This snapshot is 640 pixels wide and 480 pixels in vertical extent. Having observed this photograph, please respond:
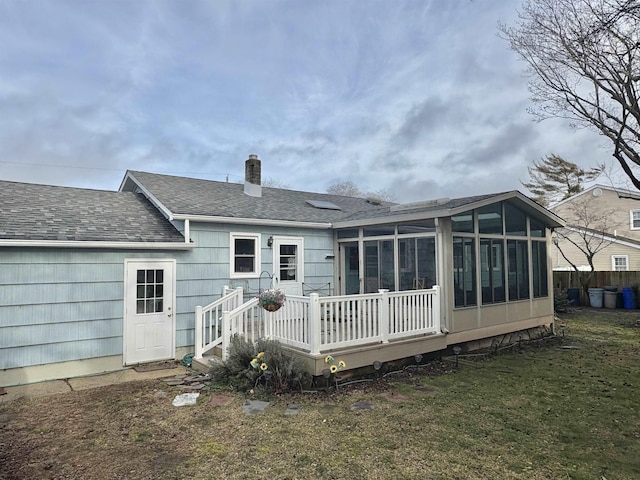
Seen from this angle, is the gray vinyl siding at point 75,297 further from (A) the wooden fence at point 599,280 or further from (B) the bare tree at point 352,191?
(B) the bare tree at point 352,191

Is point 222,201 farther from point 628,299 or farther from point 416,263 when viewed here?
point 628,299

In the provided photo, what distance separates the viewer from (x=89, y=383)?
6.01 meters

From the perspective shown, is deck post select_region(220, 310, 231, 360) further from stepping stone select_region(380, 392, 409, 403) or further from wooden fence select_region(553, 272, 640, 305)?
wooden fence select_region(553, 272, 640, 305)

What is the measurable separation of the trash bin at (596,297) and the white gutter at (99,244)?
51.6ft

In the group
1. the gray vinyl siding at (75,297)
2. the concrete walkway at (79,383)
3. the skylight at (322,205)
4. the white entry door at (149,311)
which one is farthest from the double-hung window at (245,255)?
the skylight at (322,205)

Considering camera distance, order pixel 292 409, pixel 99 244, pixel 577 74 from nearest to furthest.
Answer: pixel 292 409, pixel 99 244, pixel 577 74

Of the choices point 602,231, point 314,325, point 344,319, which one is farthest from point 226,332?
point 602,231

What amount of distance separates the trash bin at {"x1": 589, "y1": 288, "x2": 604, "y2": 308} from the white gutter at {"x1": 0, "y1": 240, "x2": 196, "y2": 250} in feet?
51.6

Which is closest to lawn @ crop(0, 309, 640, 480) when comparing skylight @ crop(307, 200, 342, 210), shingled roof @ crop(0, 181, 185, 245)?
shingled roof @ crop(0, 181, 185, 245)

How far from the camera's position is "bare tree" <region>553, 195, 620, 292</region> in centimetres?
1814

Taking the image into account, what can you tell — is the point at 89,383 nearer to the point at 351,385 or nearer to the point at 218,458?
the point at 218,458

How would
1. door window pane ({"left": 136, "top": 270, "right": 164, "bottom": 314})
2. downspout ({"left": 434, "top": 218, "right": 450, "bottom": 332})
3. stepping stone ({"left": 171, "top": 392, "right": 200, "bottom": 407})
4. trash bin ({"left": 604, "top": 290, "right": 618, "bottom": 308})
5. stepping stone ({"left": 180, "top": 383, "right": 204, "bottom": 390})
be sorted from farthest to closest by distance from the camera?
trash bin ({"left": 604, "top": 290, "right": 618, "bottom": 308}) → downspout ({"left": 434, "top": 218, "right": 450, "bottom": 332}) → door window pane ({"left": 136, "top": 270, "right": 164, "bottom": 314}) → stepping stone ({"left": 180, "top": 383, "right": 204, "bottom": 390}) → stepping stone ({"left": 171, "top": 392, "right": 200, "bottom": 407})

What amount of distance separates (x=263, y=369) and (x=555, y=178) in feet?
96.8

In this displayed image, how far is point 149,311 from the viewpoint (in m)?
7.11
